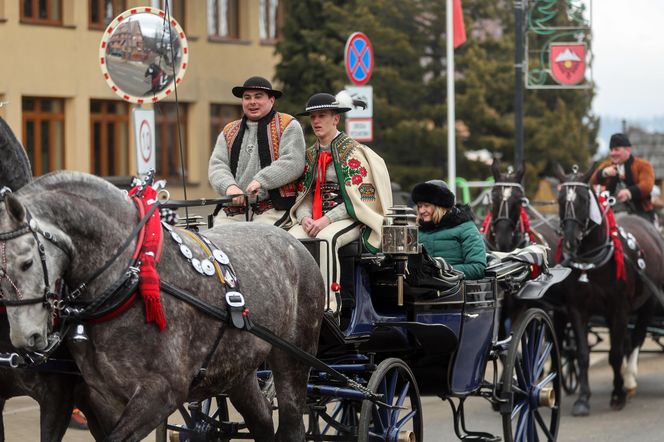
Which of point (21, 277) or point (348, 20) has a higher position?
point (348, 20)

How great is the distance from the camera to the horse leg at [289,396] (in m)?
7.07

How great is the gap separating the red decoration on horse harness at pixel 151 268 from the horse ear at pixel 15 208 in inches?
23.9

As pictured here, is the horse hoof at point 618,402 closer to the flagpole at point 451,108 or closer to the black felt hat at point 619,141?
the black felt hat at point 619,141

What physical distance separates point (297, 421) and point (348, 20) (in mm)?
22108

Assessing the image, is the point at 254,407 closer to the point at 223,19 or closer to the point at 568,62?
the point at 568,62

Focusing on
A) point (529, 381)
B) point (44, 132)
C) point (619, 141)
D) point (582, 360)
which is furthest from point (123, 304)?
point (44, 132)

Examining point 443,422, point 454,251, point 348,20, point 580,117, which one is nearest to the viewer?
point 454,251

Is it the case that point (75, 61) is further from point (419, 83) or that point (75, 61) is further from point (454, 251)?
point (454, 251)

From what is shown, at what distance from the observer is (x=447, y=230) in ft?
28.3

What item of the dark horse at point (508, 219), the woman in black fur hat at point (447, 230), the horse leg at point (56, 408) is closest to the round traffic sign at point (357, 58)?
the dark horse at point (508, 219)

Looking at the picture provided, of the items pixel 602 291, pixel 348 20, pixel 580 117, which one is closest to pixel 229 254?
pixel 602 291

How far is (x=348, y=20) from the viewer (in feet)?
93.8

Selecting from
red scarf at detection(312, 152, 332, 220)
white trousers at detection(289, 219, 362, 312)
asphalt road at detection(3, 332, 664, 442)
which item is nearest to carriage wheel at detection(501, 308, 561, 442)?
asphalt road at detection(3, 332, 664, 442)

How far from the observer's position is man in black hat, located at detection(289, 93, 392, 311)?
7.71 meters
